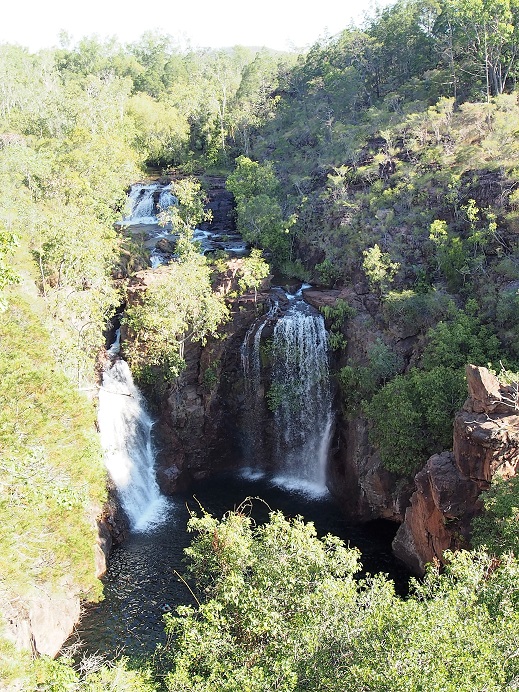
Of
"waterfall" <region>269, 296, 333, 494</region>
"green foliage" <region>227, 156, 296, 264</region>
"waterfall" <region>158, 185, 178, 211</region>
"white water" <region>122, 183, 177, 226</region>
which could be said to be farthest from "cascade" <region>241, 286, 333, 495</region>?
"white water" <region>122, 183, 177, 226</region>

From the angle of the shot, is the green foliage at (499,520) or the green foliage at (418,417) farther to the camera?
the green foliage at (418,417)

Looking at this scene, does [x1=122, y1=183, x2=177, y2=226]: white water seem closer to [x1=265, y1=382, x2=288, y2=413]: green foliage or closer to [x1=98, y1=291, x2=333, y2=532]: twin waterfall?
[x1=98, y1=291, x2=333, y2=532]: twin waterfall

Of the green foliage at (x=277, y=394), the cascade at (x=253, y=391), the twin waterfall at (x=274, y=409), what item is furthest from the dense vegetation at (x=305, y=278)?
the green foliage at (x=277, y=394)

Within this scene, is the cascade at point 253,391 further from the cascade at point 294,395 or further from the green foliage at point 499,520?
the green foliage at point 499,520

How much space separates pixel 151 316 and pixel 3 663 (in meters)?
18.4

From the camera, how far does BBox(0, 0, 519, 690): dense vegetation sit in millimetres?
11492

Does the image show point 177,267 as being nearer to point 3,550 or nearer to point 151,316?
point 151,316

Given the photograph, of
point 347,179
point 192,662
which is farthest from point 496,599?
point 347,179

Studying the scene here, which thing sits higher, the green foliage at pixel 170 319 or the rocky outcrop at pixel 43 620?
the green foliage at pixel 170 319

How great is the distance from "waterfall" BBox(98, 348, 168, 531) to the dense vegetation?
169cm

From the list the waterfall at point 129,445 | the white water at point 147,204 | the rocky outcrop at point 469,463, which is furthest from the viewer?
the white water at point 147,204

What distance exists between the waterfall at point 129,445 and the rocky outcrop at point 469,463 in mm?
12596

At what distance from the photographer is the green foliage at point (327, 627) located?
968cm

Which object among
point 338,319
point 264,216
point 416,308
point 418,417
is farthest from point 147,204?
point 418,417
